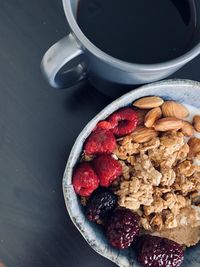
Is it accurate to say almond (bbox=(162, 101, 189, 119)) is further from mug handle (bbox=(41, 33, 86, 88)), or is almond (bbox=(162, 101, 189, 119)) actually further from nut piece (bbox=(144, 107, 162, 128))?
mug handle (bbox=(41, 33, 86, 88))

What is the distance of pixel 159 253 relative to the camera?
0.78m

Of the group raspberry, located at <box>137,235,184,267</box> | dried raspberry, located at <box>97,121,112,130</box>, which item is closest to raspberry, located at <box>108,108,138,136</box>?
dried raspberry, located at <box>97,121,112,130</box>

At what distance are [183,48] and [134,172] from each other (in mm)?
174

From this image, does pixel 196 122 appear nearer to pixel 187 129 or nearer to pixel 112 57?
pixel 187 129

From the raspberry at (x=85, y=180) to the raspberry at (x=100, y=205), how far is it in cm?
1

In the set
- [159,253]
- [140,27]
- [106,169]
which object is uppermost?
[140,27]

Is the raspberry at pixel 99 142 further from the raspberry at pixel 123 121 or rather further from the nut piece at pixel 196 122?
the nut piece at pixel 196 122

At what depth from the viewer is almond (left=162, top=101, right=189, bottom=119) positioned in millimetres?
812

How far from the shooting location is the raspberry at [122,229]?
2.54 ft

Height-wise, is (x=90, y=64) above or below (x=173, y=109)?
above

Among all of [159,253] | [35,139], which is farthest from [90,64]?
[159,253]

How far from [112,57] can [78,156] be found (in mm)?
151

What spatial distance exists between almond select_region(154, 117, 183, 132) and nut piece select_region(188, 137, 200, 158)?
0.12 feet

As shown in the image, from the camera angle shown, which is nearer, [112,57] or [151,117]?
[112,57]
